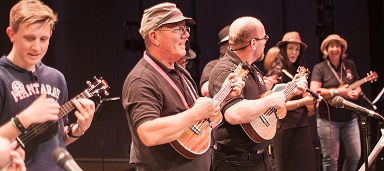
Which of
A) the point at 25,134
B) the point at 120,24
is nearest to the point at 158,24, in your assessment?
the point at 25,134

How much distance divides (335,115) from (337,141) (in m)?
0.31

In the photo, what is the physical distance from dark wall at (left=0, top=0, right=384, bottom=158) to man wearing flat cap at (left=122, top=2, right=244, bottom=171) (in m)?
5.44

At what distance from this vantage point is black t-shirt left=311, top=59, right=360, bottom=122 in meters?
6.34

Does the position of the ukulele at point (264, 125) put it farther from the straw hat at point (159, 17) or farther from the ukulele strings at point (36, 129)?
the ukulele strings at point (36, 129)

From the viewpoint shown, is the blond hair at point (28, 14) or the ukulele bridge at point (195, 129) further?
the ukulele bridge at point (195, 129)

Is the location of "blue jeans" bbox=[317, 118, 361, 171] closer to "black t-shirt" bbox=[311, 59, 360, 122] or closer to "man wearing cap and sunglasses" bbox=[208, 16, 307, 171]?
"black t-shirt" bbox=[311, 59, 360, 122]

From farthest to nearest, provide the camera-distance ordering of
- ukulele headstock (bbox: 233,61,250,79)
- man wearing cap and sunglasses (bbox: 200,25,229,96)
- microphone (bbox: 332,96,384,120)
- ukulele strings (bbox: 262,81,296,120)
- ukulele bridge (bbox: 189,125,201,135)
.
A: man wearing cap and sunglasses (bbox: 200,25,229,96) → microphone (bbox: 332,96,384,120) → ukulele strings (bbox: 262,81,296,120) → ukulele headstock (bbox: 233,61,250,79) → ukulele bridge (bbox: 189,125,201,135)

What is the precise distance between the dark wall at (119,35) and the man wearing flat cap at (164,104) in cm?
544

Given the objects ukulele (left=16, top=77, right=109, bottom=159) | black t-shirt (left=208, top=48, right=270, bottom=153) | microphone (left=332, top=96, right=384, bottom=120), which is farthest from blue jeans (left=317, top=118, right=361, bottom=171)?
ukulele (left=16, top=77, right=109, bottom=159)

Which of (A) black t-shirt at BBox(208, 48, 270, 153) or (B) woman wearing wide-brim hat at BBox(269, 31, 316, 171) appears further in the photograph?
(B) woman wearing wide-brim hat at BBox(269, 31, 316, 171)

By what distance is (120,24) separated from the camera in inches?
346

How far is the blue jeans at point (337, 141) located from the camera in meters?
6.26

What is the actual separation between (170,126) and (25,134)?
717mm

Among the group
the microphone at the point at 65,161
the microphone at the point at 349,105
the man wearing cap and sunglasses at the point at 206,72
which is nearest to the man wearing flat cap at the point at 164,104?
the microphone at the point at 65,161
